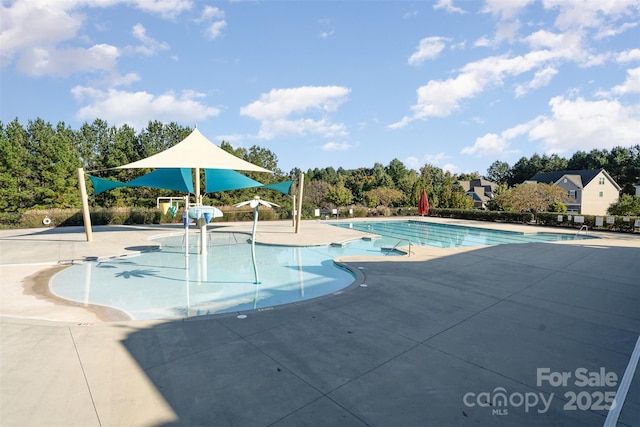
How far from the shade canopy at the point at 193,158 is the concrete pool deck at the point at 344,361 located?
16.6 feet

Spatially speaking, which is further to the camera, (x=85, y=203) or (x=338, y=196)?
(x=338, y=196)

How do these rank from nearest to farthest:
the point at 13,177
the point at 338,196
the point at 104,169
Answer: the point at 104,169
the point at 13,177
the point at 338,196

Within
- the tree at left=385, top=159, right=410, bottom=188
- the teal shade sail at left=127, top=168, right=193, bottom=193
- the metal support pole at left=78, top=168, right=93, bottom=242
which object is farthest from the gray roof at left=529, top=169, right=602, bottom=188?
the metal support pole at left=78, top=168, right=93, bottom=242

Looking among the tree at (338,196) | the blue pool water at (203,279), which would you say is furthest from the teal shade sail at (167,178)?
the tree at (338,196)

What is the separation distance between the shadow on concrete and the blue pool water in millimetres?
1451

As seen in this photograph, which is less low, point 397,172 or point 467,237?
point 397,172

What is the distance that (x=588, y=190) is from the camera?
36094mm

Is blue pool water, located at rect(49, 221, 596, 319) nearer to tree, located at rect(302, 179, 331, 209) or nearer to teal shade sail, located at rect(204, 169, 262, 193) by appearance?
teal shade sail, located at rect(204, 169, 262, 193)

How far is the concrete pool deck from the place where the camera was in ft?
9.39

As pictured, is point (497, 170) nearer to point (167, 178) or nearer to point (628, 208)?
point (628, 208)

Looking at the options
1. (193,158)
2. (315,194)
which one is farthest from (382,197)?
(193,158)

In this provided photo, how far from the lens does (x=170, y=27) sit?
1352 cm

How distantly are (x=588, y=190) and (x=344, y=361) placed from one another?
4398 centimetres

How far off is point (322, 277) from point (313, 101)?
66.4 ft
